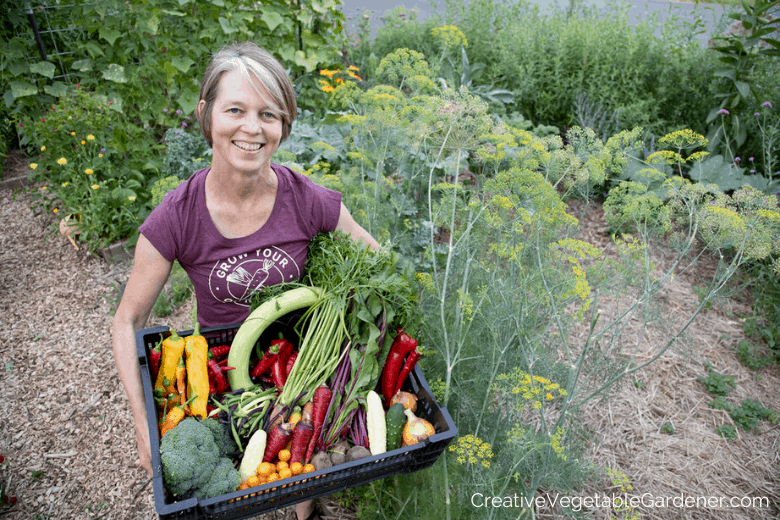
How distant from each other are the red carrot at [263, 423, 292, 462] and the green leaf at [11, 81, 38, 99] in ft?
14.6

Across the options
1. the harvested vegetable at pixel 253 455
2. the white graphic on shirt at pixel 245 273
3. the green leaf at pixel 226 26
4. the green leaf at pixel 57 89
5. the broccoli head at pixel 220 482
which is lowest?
the harvested vegetable at pixel 253 455

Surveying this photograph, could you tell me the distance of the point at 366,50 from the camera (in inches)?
245

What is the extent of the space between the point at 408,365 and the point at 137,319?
1.14 m

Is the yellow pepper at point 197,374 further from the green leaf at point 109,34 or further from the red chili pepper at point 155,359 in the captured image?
the green leaf at point 109,34

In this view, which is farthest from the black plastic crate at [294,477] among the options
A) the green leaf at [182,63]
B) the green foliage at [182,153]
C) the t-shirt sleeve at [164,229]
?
the green leaf at [182,63]

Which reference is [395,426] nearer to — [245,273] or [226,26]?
[245,273]

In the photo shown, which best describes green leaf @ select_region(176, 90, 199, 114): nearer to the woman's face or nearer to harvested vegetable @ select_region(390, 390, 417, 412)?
the woman's face

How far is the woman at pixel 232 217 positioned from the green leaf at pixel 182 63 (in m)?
2.90

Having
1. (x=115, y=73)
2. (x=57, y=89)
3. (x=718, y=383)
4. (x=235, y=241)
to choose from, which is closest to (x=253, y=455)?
(x=235, y=241)

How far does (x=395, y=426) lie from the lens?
1707 mm

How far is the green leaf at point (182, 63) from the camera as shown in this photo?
443cm

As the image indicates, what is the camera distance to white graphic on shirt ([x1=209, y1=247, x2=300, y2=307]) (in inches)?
79.7

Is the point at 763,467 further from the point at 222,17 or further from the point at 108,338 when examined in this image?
the point at 222,17

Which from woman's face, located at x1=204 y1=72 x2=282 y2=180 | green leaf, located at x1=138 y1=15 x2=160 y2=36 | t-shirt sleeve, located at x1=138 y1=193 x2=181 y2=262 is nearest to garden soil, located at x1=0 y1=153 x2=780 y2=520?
t-shirt sleeve, located at x1=138 y1=193 x2=181 y2=262
